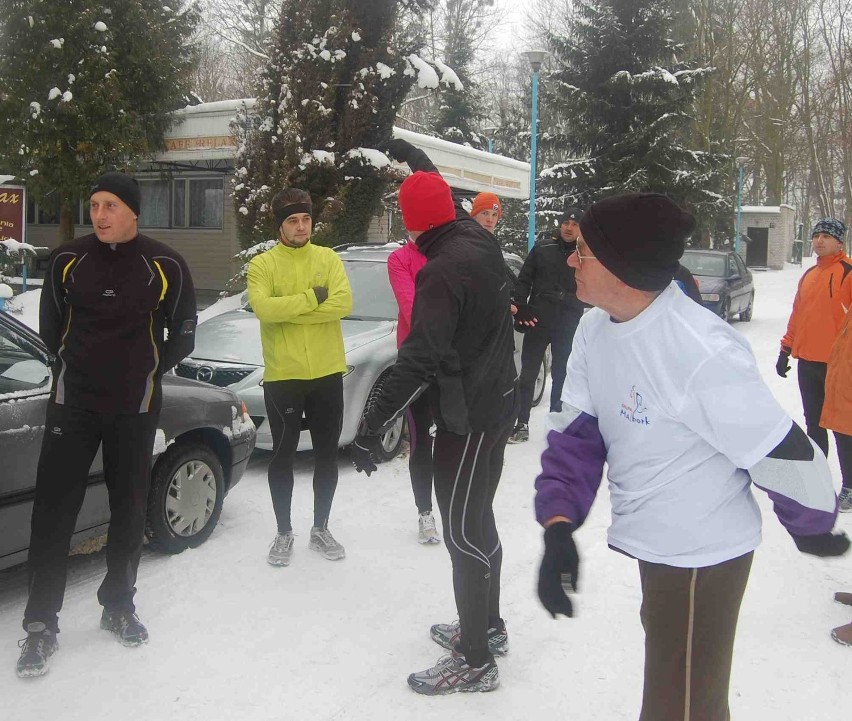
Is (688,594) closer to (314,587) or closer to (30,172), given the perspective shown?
(314,587)

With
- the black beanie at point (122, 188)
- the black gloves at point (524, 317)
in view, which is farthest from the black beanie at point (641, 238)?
the black gloves at point (524, 317)

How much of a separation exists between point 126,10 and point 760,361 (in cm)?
1242

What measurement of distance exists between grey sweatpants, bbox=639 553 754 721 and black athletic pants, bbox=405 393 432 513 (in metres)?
2.12

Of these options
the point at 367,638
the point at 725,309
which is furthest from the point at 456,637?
the point at 725,309

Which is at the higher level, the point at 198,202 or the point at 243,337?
the point at 198,202

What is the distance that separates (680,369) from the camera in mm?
2139

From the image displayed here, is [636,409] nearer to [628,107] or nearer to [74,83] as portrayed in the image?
[74,83]

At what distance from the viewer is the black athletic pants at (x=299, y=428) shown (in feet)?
15.0

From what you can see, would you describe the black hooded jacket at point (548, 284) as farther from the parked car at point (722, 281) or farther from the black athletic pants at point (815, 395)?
the parked car at point (722, 281)

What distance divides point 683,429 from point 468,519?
4.21ft

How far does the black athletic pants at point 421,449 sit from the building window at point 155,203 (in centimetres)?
1745

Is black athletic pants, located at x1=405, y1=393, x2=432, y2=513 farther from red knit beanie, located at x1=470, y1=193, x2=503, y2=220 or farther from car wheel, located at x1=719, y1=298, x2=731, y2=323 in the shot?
car wheel, located at x1=719, y1=298, x2=731, y2=323

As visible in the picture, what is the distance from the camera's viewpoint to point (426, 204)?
11.0ft

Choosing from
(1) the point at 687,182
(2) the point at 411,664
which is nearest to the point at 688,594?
(2) the point at 411,664
